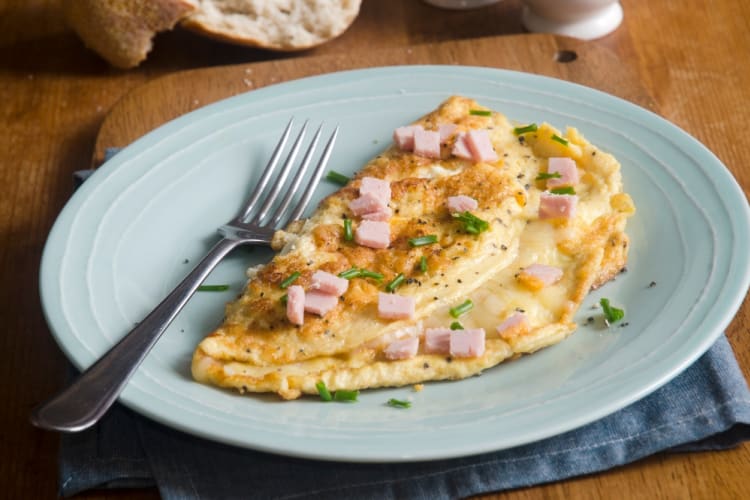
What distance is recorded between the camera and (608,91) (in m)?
4.66

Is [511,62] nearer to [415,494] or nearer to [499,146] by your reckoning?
[499,146]

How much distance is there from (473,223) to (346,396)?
0.82 m

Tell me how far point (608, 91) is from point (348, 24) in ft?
4.83

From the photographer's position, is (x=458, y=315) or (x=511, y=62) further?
(x=511, y=62)

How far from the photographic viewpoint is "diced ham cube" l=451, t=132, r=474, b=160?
373 cm

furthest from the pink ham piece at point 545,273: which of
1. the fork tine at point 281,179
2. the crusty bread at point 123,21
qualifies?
the crusty bread at point 123,21

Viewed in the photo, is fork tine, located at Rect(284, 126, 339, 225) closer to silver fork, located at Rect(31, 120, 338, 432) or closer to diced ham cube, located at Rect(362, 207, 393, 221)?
silver fork, located at Rect(31, 120, 338, 432)

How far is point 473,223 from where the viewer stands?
3.42 m

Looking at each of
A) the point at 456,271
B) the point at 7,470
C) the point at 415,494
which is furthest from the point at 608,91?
the point at 7,470

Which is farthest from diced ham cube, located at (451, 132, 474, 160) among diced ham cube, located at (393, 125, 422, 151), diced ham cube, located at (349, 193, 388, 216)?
diced ham cube, located at (349, 193, 388, 216)

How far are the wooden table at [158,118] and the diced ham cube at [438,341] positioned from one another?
48 centimetres

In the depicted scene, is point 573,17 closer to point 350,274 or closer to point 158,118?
point 158,118

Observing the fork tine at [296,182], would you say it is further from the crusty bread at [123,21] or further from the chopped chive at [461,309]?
the crusty bread at [123,21]

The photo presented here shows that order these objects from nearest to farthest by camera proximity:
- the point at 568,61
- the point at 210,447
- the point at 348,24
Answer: the point at 210,447, the point at 568,61, the point at 348,24
